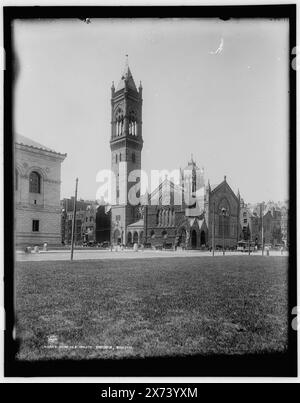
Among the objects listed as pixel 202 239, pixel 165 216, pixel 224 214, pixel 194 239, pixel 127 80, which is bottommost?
pixel 202 239

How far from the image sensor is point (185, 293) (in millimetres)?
9289

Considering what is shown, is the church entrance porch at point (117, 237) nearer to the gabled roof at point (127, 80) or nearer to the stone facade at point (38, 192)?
the stone facade at point (38, 192)

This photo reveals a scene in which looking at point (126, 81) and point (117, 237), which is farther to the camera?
point (117, 237)

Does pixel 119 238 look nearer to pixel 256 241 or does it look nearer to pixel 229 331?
pixel 256 241

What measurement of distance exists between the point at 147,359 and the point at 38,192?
11.4 metres

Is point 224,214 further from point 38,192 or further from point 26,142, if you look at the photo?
point 26,142

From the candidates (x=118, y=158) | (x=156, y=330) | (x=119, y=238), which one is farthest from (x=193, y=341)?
(x=119, y=238)

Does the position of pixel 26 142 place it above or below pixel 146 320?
above

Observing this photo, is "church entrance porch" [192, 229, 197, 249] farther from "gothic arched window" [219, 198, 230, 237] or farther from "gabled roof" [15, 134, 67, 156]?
"gabled roof" [15, 134, 67, 156]

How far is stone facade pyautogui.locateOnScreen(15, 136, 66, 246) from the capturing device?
29.2 ft

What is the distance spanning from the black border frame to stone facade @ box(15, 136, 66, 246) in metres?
0.73

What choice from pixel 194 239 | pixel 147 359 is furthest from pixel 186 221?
pixel 147 359

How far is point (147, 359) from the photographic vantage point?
6223 mm

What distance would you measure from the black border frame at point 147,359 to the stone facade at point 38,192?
28.6 inches
